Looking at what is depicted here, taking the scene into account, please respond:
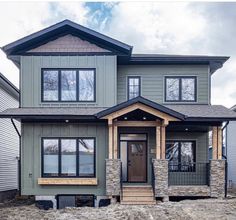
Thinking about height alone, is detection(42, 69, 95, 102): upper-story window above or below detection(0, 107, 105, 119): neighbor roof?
above

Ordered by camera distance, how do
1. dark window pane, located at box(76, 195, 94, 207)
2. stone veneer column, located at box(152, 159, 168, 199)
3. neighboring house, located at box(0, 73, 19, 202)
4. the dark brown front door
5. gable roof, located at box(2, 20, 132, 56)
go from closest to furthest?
stone veneer column, located at box(152, 159, 168, 199) → dark window pane, located at box(76, 195, 94, 207) → gable roof, located at box(2, 20, 132, 56) → the dark brown front door → neighboring house, located at box(0, 73, 19, 202)

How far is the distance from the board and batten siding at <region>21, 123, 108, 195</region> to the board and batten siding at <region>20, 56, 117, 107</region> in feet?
3.16

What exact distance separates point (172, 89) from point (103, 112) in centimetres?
401

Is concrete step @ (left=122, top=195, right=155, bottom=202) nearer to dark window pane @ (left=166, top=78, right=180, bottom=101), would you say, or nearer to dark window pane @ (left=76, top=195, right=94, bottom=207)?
dark window pane @ (left=76, top=195, right=94, bottom=207)

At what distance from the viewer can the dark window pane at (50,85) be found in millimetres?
14586

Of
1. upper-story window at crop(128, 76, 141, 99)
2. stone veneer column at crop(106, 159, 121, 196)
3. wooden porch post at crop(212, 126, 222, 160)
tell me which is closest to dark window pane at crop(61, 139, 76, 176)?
stone veneer column at crop(106, 159, 121, 196)

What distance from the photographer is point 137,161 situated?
15.1m

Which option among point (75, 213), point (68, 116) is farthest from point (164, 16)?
point (75, 213)

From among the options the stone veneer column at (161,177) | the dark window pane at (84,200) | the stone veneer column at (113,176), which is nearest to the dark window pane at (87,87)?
the stone veneer column at (113,176)

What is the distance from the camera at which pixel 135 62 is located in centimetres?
1545

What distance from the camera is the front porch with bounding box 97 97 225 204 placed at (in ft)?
43.4

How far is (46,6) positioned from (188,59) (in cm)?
686

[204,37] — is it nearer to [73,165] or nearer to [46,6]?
[46,6]

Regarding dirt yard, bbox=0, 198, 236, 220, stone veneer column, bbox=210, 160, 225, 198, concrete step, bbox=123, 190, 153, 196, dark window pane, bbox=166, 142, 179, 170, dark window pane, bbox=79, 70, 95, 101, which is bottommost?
dirt yard, bbox=0, 198, 236, 220
